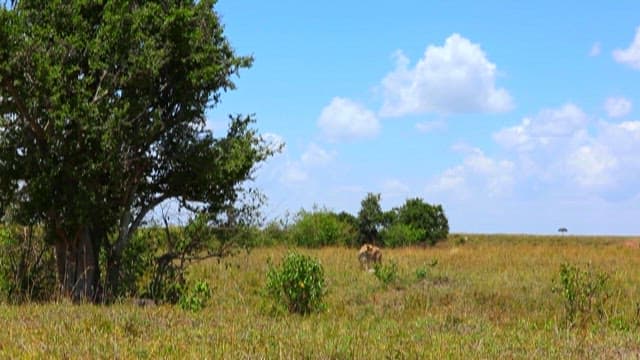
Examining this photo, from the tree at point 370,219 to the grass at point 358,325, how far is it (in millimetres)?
33466

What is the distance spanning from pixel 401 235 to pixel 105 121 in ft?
134

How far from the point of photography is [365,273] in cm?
2177

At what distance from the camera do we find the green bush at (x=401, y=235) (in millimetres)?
51844

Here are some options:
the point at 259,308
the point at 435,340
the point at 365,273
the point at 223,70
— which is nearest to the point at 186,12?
the point at 223,70

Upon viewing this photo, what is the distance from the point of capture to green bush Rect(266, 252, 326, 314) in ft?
43.3

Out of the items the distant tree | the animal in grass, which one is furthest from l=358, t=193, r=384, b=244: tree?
the animal in grass

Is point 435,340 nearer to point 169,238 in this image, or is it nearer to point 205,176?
point 205,176

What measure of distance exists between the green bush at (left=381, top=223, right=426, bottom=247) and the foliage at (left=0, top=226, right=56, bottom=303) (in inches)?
1463

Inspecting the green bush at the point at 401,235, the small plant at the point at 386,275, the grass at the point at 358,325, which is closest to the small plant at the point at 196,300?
the grass at the point at 358,325

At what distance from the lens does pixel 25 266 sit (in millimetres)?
14766

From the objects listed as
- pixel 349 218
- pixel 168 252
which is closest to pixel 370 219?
pixel 349 218

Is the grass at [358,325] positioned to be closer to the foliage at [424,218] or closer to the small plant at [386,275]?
the small plant at [386,275]

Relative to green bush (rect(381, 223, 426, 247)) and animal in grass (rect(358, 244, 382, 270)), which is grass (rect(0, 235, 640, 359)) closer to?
animal in grass (rect(358, 244, 382, 270))

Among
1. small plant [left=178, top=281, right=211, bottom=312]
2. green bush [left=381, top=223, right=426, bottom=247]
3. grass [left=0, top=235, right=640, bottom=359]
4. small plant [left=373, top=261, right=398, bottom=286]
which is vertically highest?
green bush [left=381, top=223, right=426, bottom=247]
